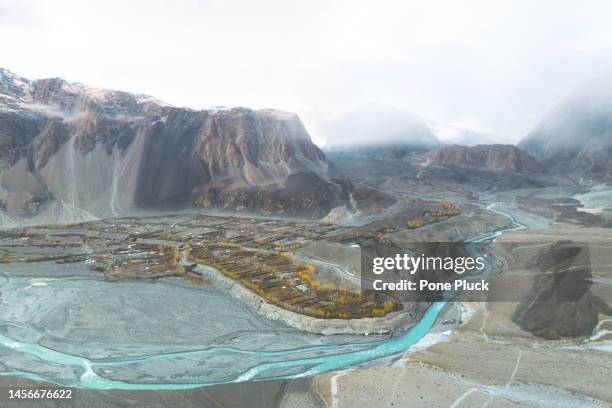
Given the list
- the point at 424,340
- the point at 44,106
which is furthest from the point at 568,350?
the point at 44,106

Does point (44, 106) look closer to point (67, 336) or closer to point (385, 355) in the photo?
point (67, 336)

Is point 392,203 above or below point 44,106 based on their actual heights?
below

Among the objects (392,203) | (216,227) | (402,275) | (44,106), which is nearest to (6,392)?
(402,275)

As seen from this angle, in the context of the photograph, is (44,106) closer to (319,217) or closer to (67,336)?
(319,217)

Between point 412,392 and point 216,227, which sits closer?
point 412,392

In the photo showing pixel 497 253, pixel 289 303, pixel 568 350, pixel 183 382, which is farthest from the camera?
pixel 497 253

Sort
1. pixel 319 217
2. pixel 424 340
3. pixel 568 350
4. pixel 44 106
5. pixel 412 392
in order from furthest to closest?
pixel 44 106 < pixel 319 217 < pixel 424 340 < pixel 568 350 < pixel 412 392
